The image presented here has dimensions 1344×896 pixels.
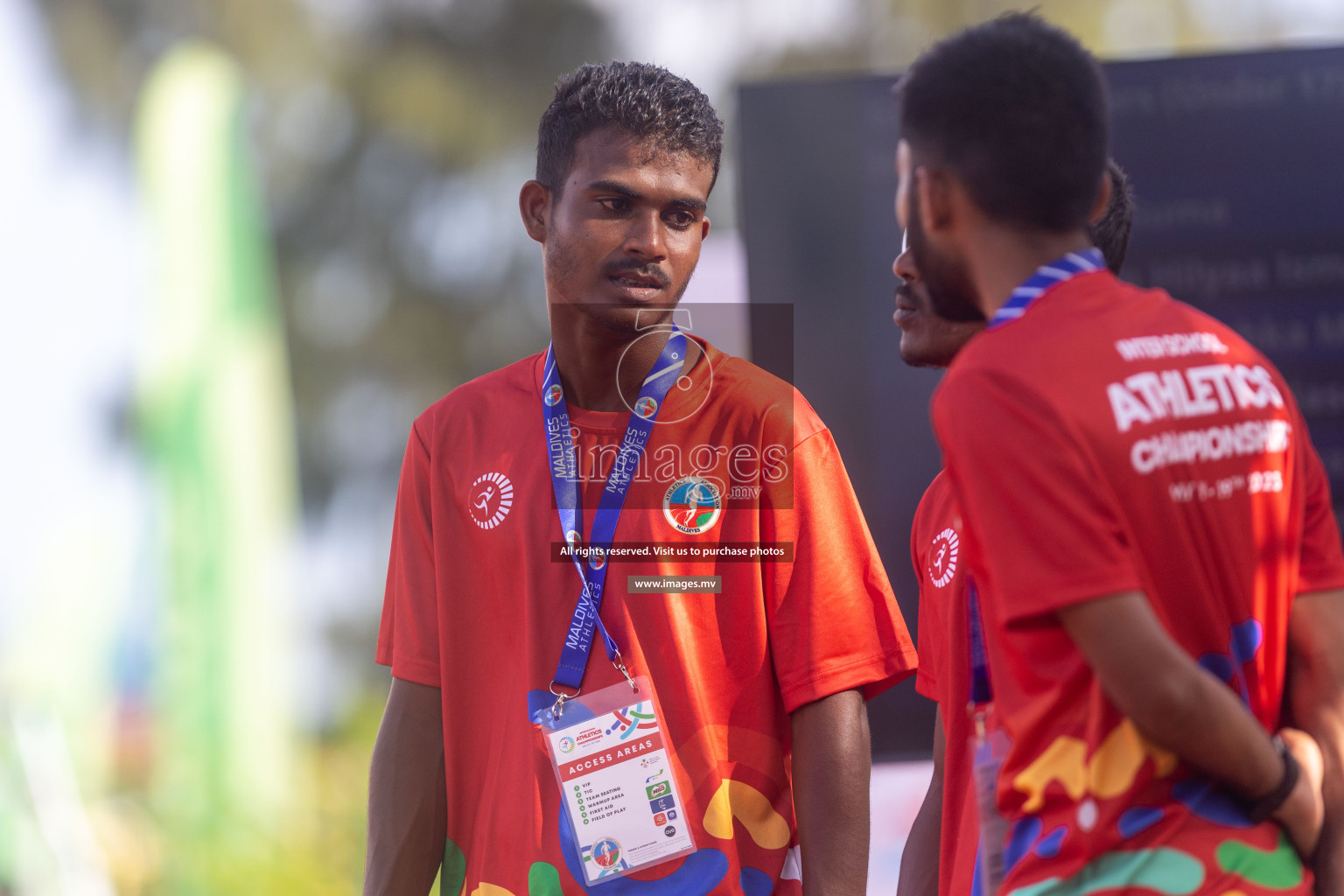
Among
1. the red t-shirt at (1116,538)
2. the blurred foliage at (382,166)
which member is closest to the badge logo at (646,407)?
the red t-shirt at (1116,538)

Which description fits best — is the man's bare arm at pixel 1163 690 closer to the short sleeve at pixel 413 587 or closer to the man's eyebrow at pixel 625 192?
the man's eyebrow at pixel 625 192

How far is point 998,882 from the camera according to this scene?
4.68ft

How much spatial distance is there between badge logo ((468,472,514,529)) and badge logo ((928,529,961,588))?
2.45 feet

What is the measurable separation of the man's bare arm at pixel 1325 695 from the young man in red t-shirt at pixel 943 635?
538mm

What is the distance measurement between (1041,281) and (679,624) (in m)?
0.89

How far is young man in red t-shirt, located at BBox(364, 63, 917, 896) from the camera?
6.49ft

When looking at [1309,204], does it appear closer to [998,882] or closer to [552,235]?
[552,235]

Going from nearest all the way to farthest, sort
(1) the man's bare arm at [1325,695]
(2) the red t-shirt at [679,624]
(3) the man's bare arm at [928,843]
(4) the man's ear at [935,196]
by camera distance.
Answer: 1. (1) the man's bare arm at [1325,695]
2. (4) the man's ear at [935,196]
3. (2) the red t-shirt at [679,624]
4. (3) the man's bare arm at [928,843]

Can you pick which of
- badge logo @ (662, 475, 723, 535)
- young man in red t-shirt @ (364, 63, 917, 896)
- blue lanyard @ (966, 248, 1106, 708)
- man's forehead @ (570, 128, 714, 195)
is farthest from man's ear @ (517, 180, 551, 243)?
blue lanyard @ (966, 248, 1106, 708)

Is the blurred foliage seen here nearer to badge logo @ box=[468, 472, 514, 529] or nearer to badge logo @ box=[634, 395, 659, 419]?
badge logo @ box=[468, 472, 514, 529]

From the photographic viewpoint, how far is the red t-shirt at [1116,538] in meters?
1.27

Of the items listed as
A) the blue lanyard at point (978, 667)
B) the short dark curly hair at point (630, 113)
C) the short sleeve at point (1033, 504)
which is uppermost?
the short dark curly hair at point (630, 113)

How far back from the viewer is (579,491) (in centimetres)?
212

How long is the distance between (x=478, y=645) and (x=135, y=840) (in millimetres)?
4855
